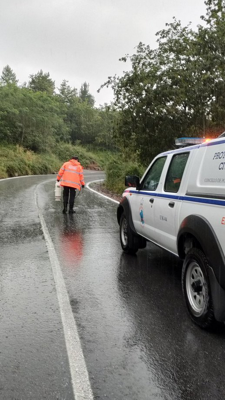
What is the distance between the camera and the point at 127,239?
696 centimetres

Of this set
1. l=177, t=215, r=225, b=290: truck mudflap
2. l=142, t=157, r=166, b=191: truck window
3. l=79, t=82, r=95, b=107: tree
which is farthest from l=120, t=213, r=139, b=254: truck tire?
l=79, t=82, r=95, b=107: tree

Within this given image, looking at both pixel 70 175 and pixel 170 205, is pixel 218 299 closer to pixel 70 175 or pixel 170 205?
pixel 170 205

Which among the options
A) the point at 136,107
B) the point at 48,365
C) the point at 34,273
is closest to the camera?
the point at 48,365

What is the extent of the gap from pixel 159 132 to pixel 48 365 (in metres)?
13.7

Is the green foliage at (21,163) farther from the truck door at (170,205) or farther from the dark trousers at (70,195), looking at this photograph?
the truck door at (170,205)

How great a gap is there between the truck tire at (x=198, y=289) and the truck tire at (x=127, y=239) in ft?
8.23

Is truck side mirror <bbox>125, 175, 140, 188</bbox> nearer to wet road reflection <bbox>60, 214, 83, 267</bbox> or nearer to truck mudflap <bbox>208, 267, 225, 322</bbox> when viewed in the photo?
wet road reflection <bbox>60, 214, 83, 267</bbox>

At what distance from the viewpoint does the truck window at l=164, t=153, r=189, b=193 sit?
4.96 metres

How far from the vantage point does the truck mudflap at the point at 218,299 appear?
361 centimetres

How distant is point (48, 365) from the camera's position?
3.15 metres

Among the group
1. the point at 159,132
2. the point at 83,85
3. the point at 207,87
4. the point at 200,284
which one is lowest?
the point at 200,284

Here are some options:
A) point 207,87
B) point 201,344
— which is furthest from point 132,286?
point 207,87

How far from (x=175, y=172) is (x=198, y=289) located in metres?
1.73

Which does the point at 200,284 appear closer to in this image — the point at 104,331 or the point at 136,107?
the point at 104,331
